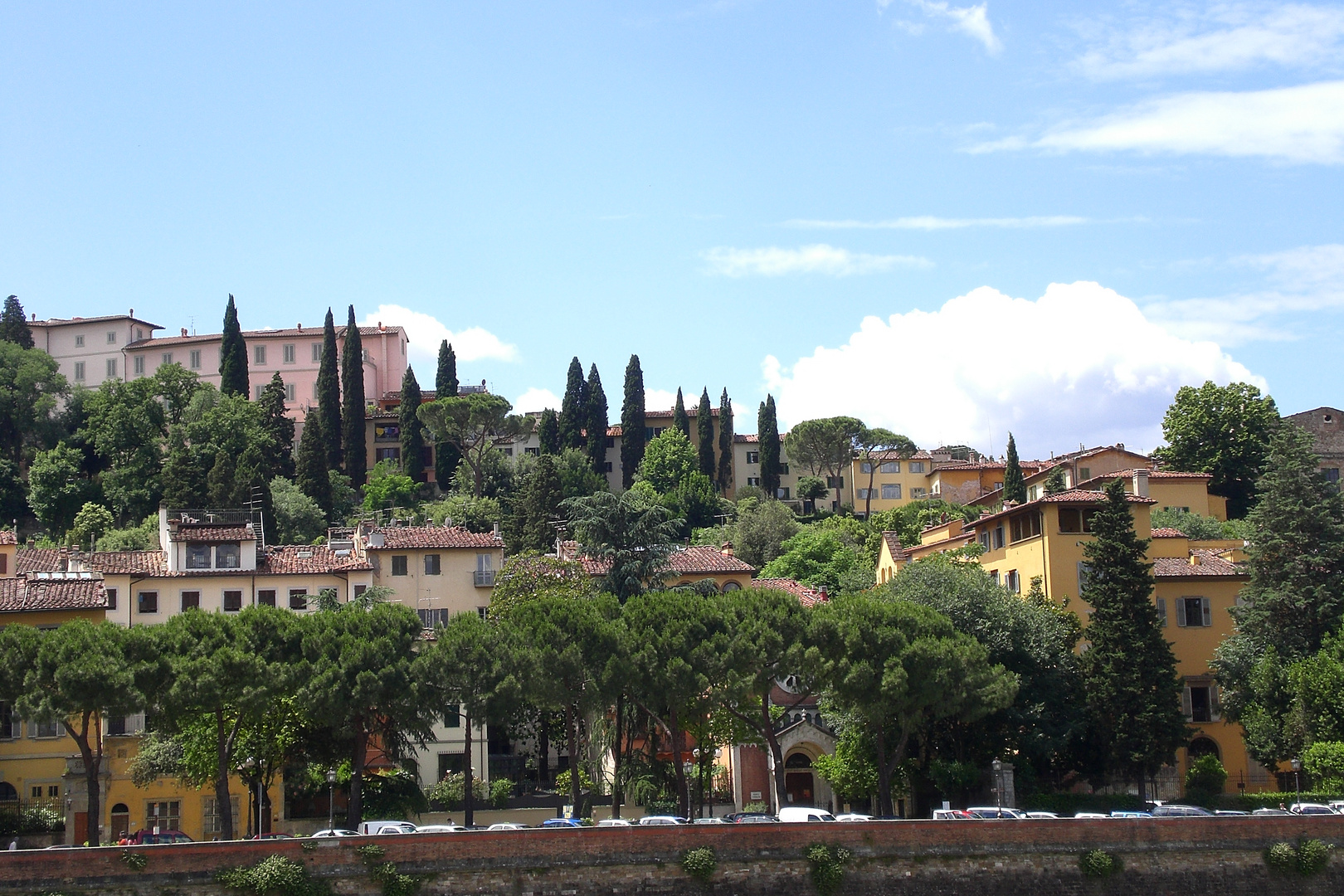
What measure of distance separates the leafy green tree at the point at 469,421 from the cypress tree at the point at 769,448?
22097 millimetres

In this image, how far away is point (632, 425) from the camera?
12950cm

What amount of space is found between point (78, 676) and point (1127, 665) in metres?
34.0

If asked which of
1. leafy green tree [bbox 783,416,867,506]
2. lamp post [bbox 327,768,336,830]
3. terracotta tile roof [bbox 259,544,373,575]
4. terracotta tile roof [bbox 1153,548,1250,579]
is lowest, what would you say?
lamp post [bbox 327,768,336,830]

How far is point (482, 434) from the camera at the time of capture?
122938 mm

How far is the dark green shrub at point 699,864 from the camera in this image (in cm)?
4116

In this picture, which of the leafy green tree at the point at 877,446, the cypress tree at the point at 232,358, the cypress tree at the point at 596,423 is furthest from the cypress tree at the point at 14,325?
the leafy green tree at the point at 877,446

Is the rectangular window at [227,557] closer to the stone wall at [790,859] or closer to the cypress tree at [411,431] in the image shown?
the stone wall at [790,859]

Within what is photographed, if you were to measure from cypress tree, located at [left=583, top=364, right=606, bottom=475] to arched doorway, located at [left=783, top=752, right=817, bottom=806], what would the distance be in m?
70.9

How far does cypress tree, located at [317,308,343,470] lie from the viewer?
12356cm

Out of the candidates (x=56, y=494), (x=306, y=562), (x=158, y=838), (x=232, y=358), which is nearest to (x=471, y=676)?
(x=158, y=838)

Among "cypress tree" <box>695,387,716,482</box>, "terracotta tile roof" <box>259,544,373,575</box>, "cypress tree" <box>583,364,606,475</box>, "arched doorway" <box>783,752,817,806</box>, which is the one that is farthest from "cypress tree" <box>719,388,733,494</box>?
"arched doorway" <box>783,752,817,806</box>

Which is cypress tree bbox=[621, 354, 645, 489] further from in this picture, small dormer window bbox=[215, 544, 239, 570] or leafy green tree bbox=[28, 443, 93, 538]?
small dormer window bbox=[215, 544, 239, 570]

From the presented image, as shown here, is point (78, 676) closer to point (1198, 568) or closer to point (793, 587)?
point (793, 587)

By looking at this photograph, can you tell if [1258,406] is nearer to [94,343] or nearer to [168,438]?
[168,438]
